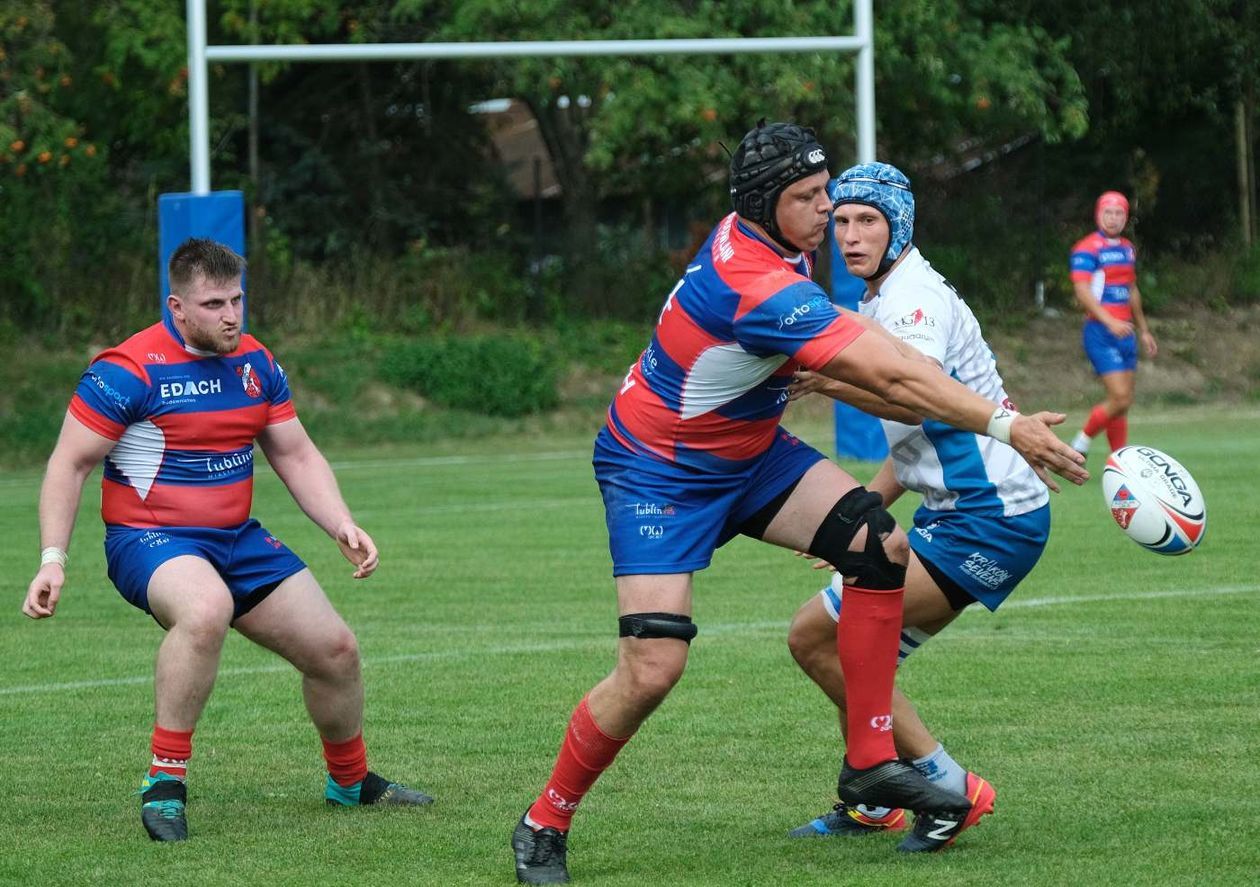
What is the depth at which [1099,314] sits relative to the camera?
16719 mm

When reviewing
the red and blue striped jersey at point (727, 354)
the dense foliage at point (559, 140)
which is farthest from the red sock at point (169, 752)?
the dense foliage at point (559, 140)

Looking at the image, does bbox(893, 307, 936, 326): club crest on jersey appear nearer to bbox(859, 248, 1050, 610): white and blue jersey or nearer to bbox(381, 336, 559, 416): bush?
bbox(859, 248, 1050, 610): white and blue jersey

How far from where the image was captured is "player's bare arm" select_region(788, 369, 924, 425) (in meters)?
5.33

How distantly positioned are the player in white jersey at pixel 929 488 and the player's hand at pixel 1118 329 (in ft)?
36.5

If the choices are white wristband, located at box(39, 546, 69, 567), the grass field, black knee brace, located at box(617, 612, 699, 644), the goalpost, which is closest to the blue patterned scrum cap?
black knee brace, located at box(617, 612, 699, 644)

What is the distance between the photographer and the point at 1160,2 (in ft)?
106

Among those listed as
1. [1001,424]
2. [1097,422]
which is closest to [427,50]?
[1097,422]

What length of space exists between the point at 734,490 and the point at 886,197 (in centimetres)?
97

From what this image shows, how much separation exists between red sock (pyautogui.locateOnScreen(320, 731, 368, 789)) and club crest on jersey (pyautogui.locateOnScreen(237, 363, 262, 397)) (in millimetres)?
1125

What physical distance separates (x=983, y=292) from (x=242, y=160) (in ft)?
39.1

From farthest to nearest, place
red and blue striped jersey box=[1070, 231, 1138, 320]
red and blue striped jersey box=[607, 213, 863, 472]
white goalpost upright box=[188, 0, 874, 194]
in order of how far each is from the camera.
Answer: white goalpost upright box=[188, 0, 874, 194] → red and blue striped jersey box=[1070, 231, 1138, 320] → red and blue striped jersey box=[607, 213, 863, 472]

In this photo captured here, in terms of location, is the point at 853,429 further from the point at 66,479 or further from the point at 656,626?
the point at 656,626

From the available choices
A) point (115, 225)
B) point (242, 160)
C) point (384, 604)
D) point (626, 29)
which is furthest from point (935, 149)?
point (384, 604)

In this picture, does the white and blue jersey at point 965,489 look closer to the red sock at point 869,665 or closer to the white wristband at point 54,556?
the red sock at point 869,665
